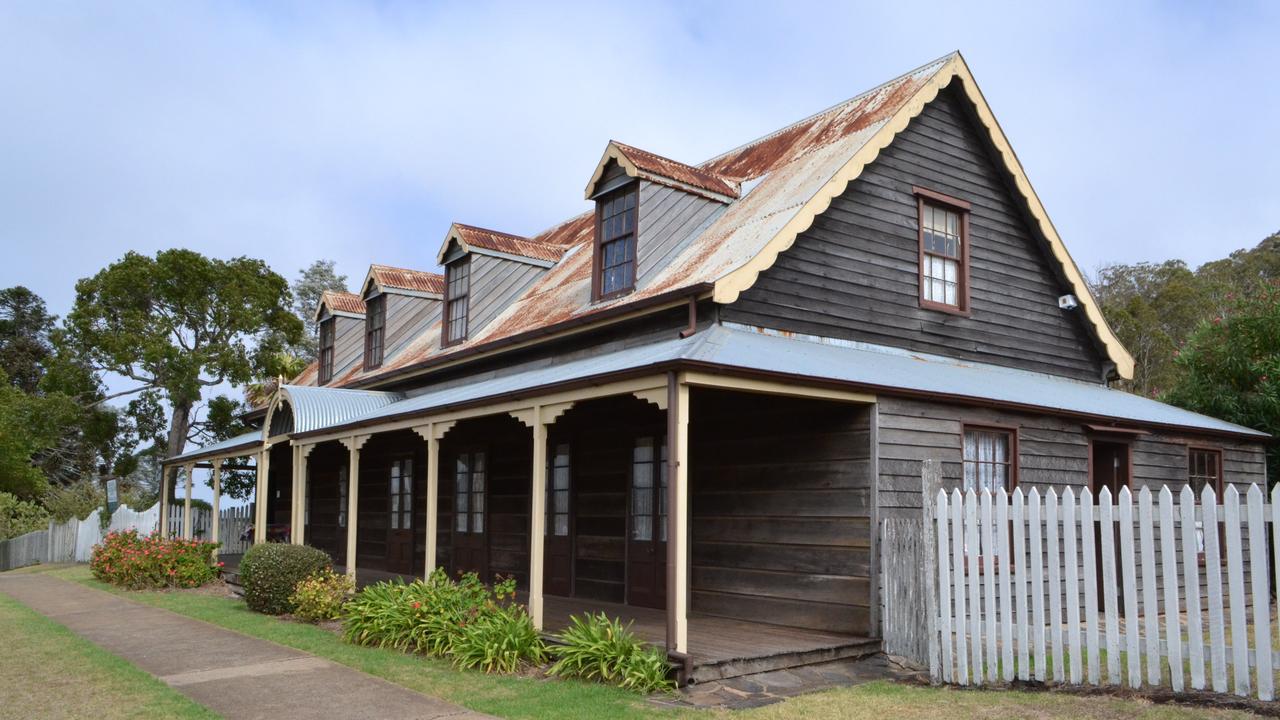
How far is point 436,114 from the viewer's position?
72.1ft

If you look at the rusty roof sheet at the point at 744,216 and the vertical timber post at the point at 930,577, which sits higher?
the rusty roof sheet at the point at 744,216

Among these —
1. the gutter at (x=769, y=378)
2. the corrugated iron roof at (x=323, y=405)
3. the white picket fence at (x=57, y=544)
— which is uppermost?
the corrugated iron roof at (x=323, y=405)

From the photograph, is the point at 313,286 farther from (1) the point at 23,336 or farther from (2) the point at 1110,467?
(2) the point at 1110,467

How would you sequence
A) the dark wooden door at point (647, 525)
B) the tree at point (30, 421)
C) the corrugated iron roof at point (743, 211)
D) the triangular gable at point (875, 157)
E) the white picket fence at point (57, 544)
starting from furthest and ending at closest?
the tree at point (30, 421) < the white picket fence at point (57, 544) < the dark wooden door at point (647, 525) < the corrugated iron roof at point (743, 211) < the triangular gable at point (875, 157)

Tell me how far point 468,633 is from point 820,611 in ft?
12.2

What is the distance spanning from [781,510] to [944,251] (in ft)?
17.3

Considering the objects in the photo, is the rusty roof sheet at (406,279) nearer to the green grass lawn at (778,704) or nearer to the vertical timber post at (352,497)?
the vertical timber post at (352,497)

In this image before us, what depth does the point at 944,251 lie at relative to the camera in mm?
14656

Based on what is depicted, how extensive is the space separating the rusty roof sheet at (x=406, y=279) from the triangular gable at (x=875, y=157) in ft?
38.3

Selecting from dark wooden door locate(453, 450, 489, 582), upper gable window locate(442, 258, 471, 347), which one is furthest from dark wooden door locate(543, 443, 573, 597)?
upper gable window locate(442, 258, 471, 347)

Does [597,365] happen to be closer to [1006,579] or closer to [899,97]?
[1006,579]

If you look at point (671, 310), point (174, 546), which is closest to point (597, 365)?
point (671, 310)

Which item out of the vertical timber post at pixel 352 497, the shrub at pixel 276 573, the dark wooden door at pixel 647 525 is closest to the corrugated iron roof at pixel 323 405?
the vertical timber post at pixel 352 497

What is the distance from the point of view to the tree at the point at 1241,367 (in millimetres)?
16969
